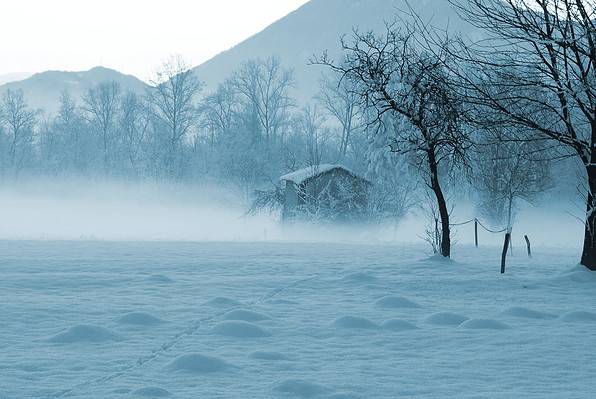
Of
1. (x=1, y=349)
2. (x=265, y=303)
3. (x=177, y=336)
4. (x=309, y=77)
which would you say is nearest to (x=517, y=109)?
(x=265, y=303)

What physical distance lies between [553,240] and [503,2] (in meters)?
33.2

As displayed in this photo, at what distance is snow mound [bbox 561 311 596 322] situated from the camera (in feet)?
29.3

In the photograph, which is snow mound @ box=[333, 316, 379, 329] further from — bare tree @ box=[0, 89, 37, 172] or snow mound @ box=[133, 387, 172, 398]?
bare tree @ box=[0, 89, 37, 172]

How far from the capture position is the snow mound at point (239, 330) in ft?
25.6

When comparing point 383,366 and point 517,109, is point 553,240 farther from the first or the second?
point 383,366

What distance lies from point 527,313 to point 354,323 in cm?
245

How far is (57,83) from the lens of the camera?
6590 inches

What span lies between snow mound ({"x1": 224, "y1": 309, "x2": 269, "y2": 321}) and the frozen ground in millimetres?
25

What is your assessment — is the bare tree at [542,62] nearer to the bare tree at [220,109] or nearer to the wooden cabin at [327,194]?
the wooden cabin at [327,194]

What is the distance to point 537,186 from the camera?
36312 mm

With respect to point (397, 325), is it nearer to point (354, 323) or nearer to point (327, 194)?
point (354, 323)

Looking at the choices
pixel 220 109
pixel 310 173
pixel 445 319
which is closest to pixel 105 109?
pixel 220 109

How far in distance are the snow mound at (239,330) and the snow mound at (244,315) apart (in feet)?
2.38

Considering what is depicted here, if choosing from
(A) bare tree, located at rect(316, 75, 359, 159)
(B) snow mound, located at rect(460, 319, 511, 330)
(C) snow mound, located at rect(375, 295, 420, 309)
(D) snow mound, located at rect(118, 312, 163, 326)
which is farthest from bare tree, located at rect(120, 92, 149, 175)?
(B) snow mound, located at rect(460, 319, 511, 330)
